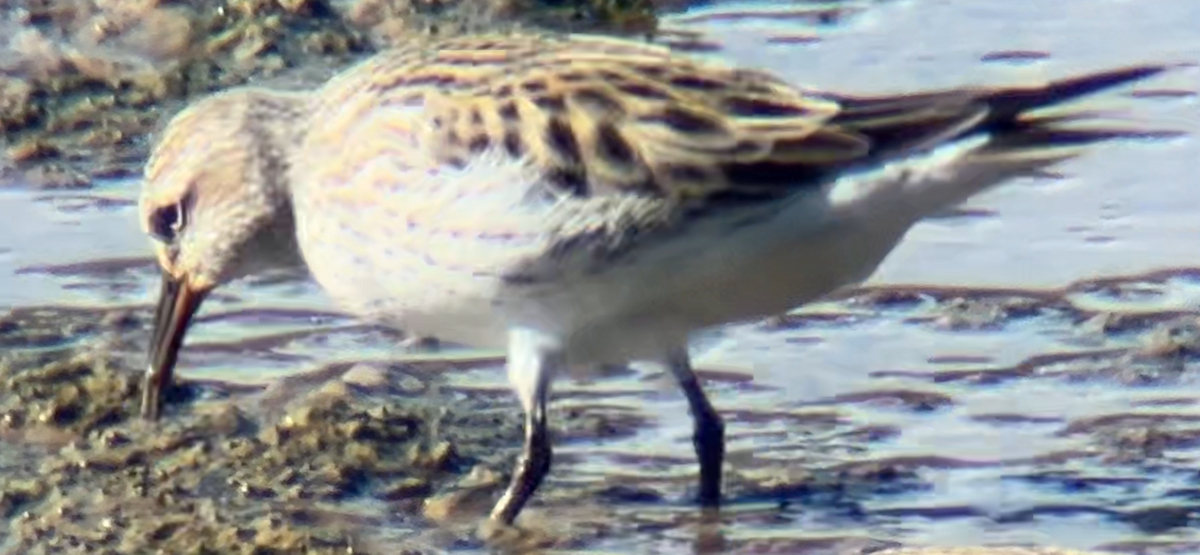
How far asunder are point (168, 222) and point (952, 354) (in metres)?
2.29

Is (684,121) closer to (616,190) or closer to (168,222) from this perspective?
(616,190)

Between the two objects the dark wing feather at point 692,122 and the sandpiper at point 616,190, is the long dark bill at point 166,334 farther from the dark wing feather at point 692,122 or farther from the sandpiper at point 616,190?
the dark wing feather at point 692,122

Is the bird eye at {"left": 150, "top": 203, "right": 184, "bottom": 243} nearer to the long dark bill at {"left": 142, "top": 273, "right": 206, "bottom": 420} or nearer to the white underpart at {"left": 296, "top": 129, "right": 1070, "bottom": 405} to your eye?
the long dark bill at {"left": 142, "top": 273, "right": 206, "bottom": 420}

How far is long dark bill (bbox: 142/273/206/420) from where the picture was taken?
815cm

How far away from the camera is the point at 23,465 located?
776 cm

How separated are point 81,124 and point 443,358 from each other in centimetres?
244

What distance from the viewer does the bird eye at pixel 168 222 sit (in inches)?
321

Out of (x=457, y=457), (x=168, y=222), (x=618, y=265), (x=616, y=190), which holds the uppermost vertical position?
(x=616, y=190)

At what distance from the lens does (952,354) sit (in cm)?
869

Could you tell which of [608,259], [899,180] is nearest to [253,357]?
[608,259]

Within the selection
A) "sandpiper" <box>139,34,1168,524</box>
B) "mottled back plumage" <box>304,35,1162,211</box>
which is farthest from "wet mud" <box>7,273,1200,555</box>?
"mottled back plumage" <box>304,35,1162,211</box>

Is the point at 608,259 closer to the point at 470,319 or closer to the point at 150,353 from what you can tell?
the point at 470,319

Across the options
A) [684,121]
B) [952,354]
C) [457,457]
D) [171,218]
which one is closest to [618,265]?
[684,121]

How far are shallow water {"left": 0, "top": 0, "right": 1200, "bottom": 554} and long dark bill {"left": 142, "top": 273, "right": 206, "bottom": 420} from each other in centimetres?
36
